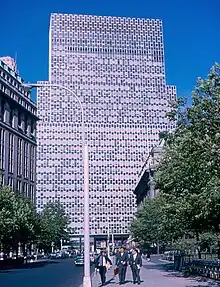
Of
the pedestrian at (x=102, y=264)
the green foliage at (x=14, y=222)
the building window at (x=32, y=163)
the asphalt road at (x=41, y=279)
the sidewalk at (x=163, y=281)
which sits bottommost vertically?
the asphalt road at (x=41, y=279)

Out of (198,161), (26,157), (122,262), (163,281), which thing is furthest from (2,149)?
(198,161)

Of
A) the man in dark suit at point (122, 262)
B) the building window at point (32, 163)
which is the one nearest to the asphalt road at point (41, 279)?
the man in dark suit at point (122, 262)

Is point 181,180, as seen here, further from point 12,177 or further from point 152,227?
point 12,177

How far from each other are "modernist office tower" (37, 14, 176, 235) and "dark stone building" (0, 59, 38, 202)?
136 ft

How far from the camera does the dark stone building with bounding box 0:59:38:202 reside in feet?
304

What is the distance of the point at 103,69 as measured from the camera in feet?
518

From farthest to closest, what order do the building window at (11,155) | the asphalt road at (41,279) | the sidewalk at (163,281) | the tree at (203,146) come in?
the building window at (11,155)
the asphalt road at (41,279)
the sidewalk at (163,281)
the tree at (203,146)

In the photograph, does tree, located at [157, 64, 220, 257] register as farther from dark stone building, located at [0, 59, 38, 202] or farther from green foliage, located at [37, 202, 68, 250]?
dark stone building, located at [0, 59, 38, 202]

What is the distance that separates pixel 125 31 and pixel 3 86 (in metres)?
83.0

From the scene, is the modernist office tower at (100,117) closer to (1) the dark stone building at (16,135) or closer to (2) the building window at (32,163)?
(2) the building window at (32,163)

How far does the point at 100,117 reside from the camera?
503 ft

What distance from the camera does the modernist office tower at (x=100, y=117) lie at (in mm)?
149875

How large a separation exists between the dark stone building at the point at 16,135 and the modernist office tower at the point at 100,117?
41475 millimetres

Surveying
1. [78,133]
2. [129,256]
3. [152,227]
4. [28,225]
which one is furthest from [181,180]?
[78,133]
